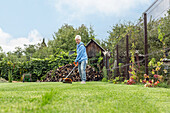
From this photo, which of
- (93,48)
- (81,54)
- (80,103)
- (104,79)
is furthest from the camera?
(93,48)

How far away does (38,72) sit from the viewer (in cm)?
1246

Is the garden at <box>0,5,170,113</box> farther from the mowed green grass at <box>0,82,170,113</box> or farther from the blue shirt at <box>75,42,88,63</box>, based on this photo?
the blue shirt at <box>75,42,88,63</box>

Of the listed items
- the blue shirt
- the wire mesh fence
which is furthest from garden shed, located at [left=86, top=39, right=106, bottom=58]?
the blue shirt

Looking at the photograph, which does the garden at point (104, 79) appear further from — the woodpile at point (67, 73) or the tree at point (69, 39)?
the tree at point (69, 39)

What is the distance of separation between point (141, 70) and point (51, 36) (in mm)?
29735

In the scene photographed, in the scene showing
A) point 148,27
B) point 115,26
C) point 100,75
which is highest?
point 115,26

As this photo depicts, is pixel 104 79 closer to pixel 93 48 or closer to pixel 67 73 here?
pixel 67 73

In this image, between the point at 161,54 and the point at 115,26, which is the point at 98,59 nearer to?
the point at 115,26

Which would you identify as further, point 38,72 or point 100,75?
point 38,72

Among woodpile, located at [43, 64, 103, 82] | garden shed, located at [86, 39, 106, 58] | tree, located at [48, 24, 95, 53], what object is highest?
tree, located at [48, 24, 95, 53]

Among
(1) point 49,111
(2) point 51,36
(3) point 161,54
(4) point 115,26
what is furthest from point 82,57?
(2) point 51,36

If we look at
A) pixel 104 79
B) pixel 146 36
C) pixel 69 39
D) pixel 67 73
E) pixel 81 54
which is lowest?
pixel 104 79

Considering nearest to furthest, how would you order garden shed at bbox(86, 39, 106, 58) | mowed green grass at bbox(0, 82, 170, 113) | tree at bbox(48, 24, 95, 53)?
mowed green grass at bbox(0, 82, 170, 113)
garden shed at bbox(86, 39, 106, 58)
tree at bbox(48, 24, 95, 53)

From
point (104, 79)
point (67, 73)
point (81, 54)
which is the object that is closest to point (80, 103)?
point (81, 54)
